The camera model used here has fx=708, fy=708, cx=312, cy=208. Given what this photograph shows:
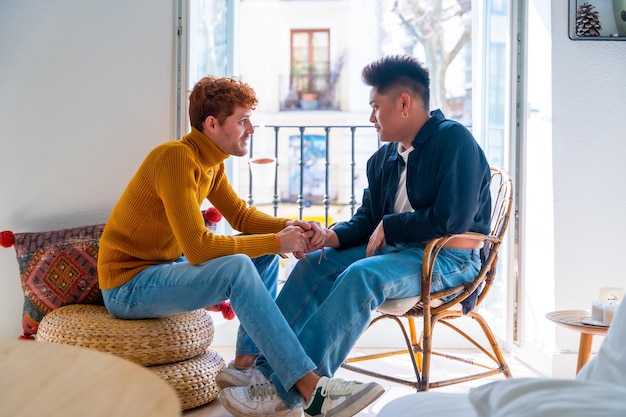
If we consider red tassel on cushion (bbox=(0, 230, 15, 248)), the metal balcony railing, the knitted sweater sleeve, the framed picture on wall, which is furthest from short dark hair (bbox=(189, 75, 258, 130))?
the metal balcony railing

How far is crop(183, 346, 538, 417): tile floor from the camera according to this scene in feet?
8.40

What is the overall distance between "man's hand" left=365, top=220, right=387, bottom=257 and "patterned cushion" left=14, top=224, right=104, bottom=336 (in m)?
1.11

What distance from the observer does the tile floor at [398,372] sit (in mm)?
2560

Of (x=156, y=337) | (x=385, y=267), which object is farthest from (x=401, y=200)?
(x=156, y=337)

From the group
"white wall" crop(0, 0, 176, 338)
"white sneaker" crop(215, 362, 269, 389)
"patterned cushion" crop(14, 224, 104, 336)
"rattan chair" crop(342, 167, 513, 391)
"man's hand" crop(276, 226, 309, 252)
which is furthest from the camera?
"white wall" crop(0, 0, 176, 338)

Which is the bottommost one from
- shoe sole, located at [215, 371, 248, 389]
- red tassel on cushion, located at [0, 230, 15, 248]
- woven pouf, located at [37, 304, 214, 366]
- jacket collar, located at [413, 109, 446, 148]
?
shoe sole, located at [215, 371, 248, 389]

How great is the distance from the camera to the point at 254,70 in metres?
8.19

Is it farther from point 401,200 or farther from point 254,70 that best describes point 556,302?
point 254,70

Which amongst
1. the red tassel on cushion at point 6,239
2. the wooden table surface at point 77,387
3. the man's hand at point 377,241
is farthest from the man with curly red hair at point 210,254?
the wooden table surface at point 77,387

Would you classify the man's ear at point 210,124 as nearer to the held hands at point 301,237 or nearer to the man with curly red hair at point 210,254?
the man with curly red hair at point 210,254

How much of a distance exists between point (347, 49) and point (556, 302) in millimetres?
5691

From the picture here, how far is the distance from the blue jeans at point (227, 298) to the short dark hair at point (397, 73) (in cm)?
78

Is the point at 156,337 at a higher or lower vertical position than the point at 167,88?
lower

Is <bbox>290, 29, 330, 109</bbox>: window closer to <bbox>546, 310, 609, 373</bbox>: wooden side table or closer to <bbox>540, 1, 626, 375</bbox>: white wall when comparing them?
<bbox>540, 1, 626, 375</bbox>: white wall
